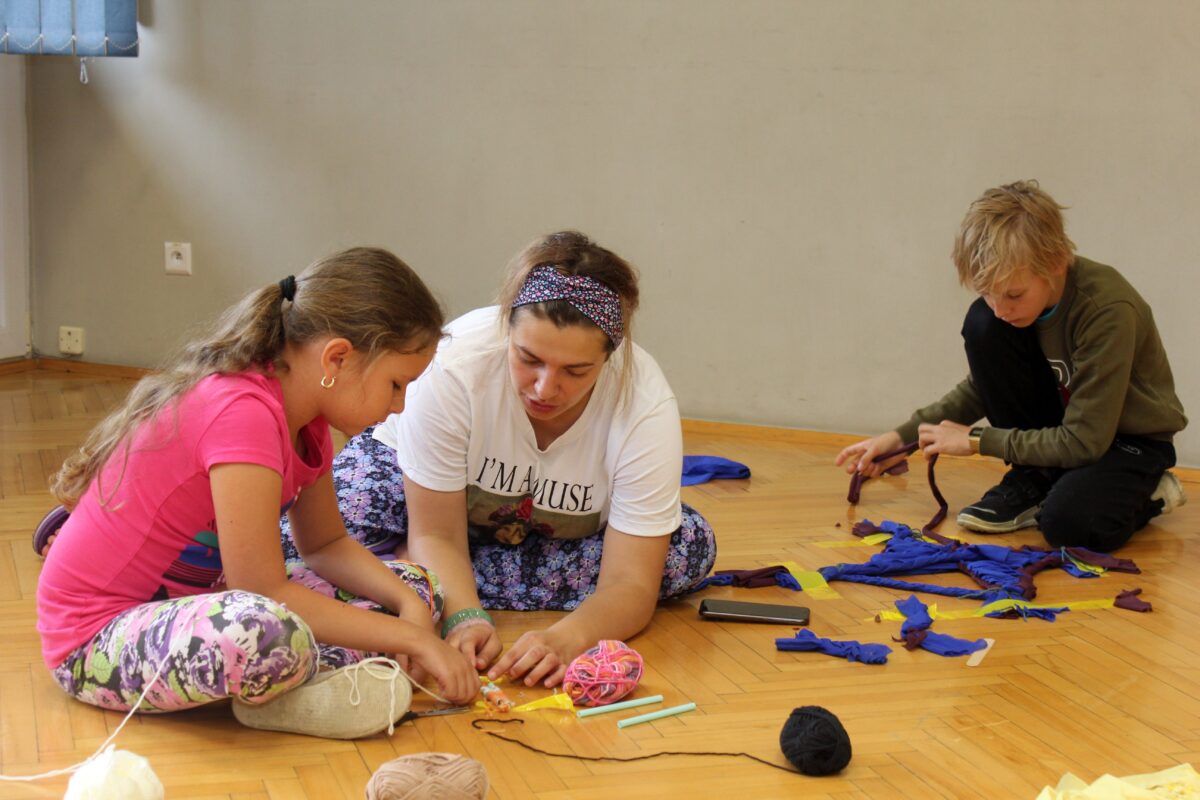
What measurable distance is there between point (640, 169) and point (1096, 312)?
5.22ft

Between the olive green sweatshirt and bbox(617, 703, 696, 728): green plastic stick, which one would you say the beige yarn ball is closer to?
bbox(617, 703, 696, 728): green plastic stick

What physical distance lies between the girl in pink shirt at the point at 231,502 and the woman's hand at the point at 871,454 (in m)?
1.41

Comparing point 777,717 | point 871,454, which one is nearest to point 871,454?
point 871,454

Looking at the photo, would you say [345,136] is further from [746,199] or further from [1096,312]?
[1096,312]

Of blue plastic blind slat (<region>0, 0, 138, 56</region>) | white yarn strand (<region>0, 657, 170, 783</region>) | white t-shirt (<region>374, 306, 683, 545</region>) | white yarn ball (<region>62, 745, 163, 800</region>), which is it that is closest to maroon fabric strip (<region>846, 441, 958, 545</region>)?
white t-shirt (<region>374, 306, 683, 545</region>)

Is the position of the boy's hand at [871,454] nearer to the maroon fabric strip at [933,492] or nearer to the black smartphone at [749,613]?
the maroon fabric strip at [933,492]

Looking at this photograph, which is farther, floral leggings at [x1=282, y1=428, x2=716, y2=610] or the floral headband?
floral leggings at [x1=282, y1=428, x2=716, y2=610]

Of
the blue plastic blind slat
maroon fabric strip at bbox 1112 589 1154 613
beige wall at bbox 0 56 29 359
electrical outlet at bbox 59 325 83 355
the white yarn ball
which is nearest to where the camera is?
the white yarn ball

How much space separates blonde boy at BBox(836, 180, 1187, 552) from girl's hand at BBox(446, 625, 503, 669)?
124 cm

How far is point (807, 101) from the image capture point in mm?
3734

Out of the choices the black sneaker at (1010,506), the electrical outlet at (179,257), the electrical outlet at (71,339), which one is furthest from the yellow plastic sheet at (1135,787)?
the electrical outlet at (71,339)

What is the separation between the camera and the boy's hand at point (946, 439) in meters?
2.81

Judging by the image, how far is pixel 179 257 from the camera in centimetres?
426

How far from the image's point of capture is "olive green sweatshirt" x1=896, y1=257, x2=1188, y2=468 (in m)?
2.71
